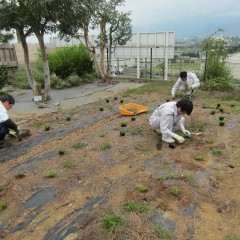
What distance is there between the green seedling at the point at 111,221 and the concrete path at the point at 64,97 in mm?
4835

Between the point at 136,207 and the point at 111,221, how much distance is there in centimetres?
38

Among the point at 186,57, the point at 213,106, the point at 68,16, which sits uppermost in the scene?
the point at 68,16

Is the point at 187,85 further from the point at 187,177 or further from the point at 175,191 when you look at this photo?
the point at 175,191

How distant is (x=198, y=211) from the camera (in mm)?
3051

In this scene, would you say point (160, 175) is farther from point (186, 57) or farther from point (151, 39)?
point (151, 39)

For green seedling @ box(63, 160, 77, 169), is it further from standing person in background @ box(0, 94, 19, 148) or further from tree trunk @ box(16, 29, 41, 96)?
tree trunk @ box(16, 29, 41, 96)

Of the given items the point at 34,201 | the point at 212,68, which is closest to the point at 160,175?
the point at 34,201

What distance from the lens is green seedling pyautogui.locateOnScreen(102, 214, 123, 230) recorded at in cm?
272

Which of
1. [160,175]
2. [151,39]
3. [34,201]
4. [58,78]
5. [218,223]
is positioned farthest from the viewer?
[151,39]

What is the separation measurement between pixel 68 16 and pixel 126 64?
7462 mm

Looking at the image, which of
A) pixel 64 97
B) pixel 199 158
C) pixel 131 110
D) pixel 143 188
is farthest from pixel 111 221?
pixel 64 97

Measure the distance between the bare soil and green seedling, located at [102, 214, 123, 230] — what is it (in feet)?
0.16

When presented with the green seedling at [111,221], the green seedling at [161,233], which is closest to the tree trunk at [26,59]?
the green seedling at [111,221]

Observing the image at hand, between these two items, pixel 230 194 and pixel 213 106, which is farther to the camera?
pixel 213 106
